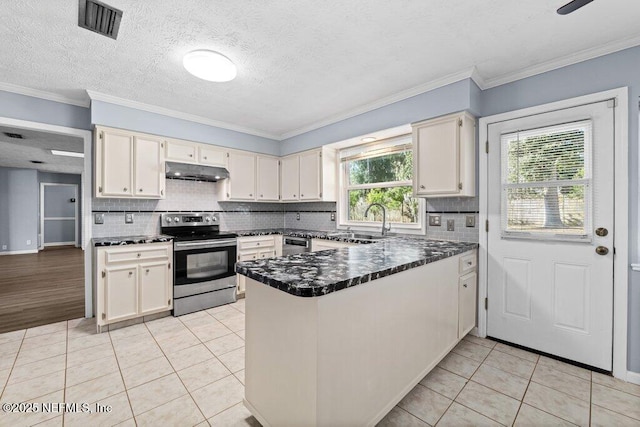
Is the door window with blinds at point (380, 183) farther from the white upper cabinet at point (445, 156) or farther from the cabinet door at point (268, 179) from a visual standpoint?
the cabinet door at point (268, 179)

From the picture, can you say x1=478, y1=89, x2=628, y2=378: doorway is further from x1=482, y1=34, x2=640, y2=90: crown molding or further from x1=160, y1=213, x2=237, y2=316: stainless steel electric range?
x1=160, y1=213, x2=237, y2=316: stainless steel electric range

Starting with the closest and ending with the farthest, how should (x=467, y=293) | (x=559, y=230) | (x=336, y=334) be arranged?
(x=336, y=334)
(x=559, y=230)
(x=467, y=293)

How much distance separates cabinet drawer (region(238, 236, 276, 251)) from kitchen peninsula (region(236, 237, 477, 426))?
85.2 inches

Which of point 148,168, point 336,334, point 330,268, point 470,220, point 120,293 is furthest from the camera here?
point 148,168

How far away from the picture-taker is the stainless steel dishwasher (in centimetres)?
379

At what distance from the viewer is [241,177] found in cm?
426

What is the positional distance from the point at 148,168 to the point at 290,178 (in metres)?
1.97

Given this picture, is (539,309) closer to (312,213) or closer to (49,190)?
(312,213)

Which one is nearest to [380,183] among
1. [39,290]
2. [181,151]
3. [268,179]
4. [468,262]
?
[468,262]

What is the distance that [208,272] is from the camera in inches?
140

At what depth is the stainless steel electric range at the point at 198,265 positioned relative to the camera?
10.9 ft

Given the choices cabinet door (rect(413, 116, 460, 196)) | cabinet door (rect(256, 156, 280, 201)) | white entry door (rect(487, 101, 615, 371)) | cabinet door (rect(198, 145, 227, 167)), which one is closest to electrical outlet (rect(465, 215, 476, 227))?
white entry door (rect(487, 101, 615, 371))

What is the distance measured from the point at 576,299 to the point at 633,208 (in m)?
0.78

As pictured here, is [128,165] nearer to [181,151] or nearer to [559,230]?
[181,151]
